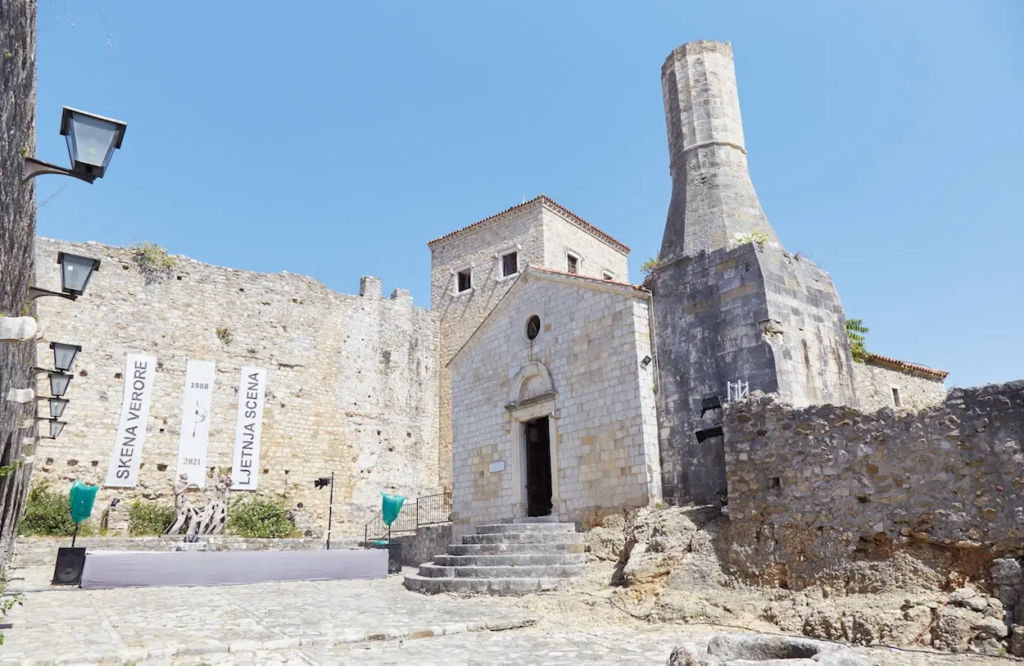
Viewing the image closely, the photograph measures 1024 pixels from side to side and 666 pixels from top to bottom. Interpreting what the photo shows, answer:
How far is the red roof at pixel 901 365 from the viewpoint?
657 inches

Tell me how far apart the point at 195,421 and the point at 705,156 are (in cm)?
1610

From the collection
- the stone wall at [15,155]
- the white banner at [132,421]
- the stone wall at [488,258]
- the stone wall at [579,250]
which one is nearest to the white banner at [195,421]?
the white banner at [132,421]

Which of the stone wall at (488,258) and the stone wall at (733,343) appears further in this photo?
the stone wall at (488,258)

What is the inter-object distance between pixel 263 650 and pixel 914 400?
A: 17.1 m

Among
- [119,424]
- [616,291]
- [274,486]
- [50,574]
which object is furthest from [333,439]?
[616,291]

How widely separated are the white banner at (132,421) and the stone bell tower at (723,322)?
1510 centimetres

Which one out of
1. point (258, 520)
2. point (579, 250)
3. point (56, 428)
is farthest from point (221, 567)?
point (579, 250)

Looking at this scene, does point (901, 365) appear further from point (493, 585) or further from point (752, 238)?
point (493, 585)

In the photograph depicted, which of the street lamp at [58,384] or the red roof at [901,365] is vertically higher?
the red roof at [901,365]

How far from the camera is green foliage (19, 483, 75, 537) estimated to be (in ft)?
55.2

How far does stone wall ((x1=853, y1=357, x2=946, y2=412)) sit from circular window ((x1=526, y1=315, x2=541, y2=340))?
7.33 meters

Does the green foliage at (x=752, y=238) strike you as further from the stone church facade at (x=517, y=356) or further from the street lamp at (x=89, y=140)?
the street lamp at (x=89, y=140)

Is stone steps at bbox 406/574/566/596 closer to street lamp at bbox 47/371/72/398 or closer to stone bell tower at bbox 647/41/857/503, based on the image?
stone bell tower at bbox 647/41/857/503

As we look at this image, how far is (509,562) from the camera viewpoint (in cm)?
1138
